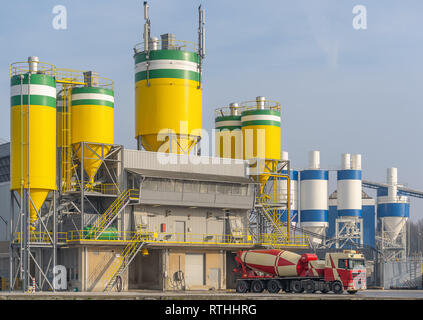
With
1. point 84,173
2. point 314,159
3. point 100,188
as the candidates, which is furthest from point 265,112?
point 314,159

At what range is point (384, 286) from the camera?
77.9 m

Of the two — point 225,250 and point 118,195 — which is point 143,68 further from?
point 225,250

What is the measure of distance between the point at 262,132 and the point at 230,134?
12.4ft

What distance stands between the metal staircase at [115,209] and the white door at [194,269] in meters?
6.40

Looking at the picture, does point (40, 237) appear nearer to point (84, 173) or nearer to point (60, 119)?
point (84, 173)

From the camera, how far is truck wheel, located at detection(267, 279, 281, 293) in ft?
187

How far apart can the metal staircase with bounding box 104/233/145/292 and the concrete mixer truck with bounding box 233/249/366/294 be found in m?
7.42

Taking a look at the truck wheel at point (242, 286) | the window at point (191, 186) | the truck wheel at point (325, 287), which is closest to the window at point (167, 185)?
the window at point (191, 186)

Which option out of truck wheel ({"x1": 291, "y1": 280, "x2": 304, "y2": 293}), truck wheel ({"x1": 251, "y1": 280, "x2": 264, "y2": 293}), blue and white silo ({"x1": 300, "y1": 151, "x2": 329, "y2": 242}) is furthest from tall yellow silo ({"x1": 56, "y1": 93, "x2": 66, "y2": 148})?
blue and white silo ({"x1": 300, "y1": 151, "x2": 329, "y2": 242})

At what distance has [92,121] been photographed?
64.6 metres

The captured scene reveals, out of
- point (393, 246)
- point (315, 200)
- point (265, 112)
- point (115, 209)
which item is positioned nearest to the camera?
point (115, 209)

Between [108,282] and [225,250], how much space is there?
10510 millimetres

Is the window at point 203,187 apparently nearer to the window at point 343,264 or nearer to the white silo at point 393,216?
the window at point 343,264

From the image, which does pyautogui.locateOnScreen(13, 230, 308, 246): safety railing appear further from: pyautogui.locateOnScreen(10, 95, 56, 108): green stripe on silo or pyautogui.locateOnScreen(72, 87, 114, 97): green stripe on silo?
pyautogui.locateOnScreen(72, 87, 114, 97): green stripe on silo
